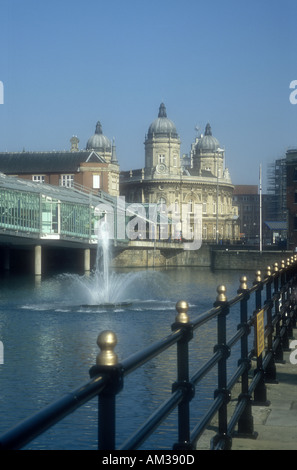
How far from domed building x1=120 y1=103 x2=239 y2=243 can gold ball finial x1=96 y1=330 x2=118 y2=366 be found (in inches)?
4530

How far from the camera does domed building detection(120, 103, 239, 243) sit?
123312mm

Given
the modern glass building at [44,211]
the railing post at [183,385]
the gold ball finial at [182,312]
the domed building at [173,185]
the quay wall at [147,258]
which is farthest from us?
the domed building at [173,185]

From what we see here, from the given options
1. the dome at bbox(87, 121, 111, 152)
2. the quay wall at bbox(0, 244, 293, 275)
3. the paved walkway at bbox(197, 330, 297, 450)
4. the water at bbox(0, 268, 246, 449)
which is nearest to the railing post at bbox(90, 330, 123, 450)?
the paved walkway at bbox(197, 330, 297, 450)

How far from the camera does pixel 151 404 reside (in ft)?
47.4

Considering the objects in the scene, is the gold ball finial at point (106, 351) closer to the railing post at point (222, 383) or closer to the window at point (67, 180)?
the railing post at point (222, 383)

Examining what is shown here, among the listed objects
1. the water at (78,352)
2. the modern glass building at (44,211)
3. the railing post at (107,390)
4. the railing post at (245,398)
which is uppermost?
the modern glass building at (44,211)

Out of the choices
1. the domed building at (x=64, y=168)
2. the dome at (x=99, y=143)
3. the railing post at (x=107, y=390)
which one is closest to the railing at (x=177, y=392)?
the railing post at (x=107, y=390)

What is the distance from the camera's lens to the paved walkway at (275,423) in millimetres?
6785

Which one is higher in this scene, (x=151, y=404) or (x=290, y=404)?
(x=290, y=404)

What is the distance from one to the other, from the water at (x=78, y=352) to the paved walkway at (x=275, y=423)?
2.24 m

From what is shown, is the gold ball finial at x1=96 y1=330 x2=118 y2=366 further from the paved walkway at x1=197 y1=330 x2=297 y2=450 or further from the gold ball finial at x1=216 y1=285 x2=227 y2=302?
the paved walkway at x1=197 y1=330 x2=297 y2=450
